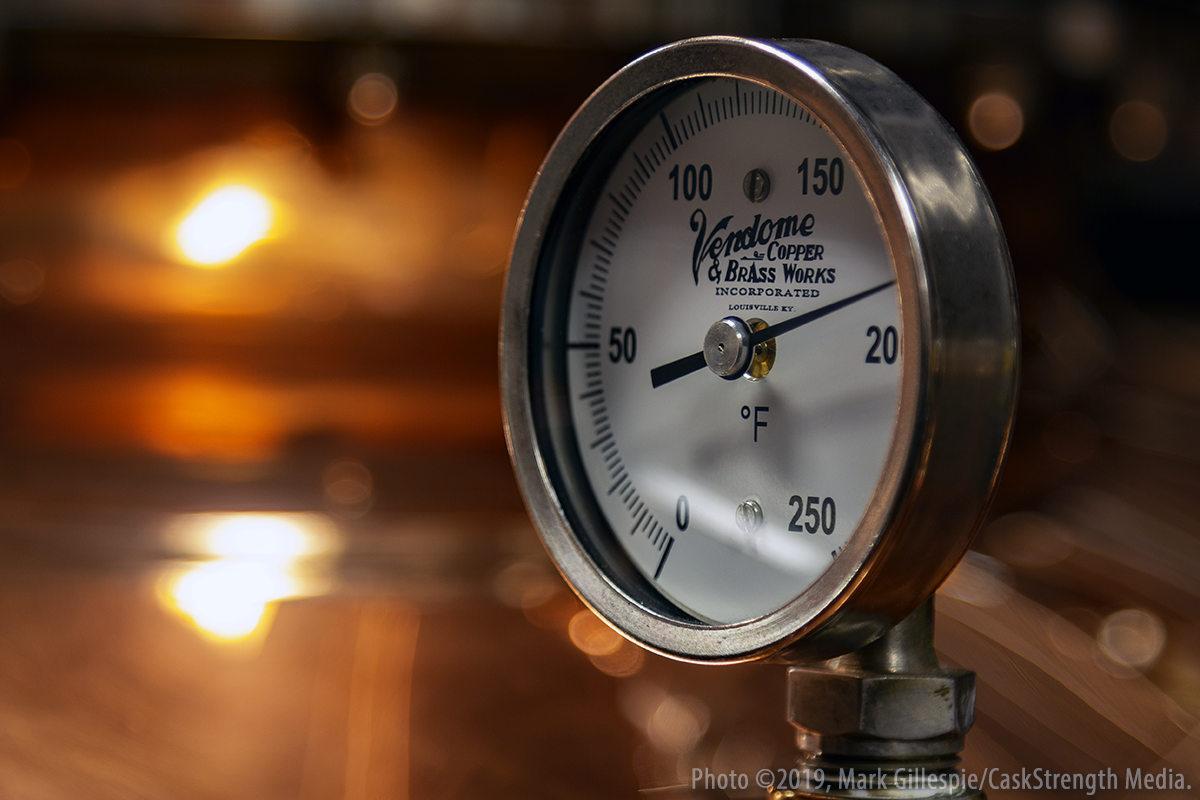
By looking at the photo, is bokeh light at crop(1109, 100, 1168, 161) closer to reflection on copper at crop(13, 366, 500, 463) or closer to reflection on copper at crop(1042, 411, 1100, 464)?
reflection on copper at crop(1042, 411, 1100, 464)

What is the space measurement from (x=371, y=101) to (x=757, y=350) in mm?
1453

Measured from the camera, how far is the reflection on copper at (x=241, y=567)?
1273 millimetres

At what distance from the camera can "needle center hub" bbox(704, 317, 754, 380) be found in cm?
55

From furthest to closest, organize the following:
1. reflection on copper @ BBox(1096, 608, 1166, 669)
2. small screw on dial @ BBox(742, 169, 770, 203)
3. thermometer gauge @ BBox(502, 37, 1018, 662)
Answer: reflection on copper @ BBox(1096, 608, 1166, 669) < small screw on dial @ BBox(742, 169, 770, 203) < thermometer gauge @ BBox(502, 37, 1018, 662)

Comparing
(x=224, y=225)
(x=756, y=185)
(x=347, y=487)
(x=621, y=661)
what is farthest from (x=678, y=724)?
(x=224, y=225)

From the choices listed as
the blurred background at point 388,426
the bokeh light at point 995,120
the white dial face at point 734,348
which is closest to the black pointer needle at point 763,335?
the white dial face at point 734,348

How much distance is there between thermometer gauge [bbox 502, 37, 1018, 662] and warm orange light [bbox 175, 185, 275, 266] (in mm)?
1286

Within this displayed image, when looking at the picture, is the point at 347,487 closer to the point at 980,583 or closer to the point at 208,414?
the point at 208,414

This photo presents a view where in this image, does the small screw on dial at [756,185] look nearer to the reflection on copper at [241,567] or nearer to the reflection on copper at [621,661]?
the reflection on copper at [621,661]

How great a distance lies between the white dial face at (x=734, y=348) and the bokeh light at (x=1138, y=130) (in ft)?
7.25

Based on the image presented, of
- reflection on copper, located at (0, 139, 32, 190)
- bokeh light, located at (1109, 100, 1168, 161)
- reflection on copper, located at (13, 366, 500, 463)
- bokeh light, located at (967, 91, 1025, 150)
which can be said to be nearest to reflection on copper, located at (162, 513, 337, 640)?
reflection on copper, located at (13, 366, 500, 463)

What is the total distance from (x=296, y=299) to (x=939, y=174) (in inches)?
58.3

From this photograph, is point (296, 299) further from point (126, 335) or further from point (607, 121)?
point (607, 121)

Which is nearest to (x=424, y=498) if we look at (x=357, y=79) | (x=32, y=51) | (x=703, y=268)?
(x=357, y=79)
